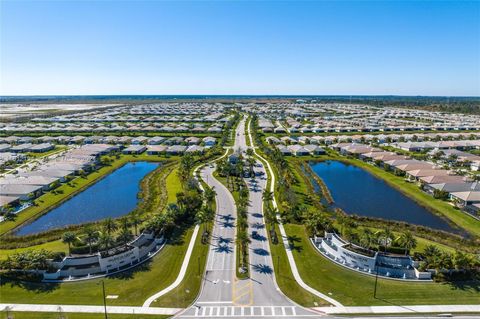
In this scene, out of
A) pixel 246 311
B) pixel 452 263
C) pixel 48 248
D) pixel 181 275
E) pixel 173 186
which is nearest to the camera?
pixel 246 311

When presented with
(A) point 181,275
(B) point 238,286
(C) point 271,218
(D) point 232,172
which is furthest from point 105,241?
(D) point 232,172

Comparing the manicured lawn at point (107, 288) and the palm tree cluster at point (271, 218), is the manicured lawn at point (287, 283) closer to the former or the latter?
the palm tree cluster at point (271, 218)

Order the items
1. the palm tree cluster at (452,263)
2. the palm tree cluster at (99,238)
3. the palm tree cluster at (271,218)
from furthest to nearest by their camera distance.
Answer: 1. the palm tree cluster at (271,218)
2. the palm tree cluster at (99,238)
3. the palm tree cluster at (452,263)

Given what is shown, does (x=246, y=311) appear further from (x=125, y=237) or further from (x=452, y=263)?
(x=452, y=263)

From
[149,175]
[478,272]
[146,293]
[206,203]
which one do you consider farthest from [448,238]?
[149,175]

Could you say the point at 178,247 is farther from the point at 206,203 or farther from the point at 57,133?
the point at 57,133

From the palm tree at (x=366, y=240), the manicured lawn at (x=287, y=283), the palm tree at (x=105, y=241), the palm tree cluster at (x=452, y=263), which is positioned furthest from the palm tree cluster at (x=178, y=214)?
the palm tree cluster at (x=452, y=263)
